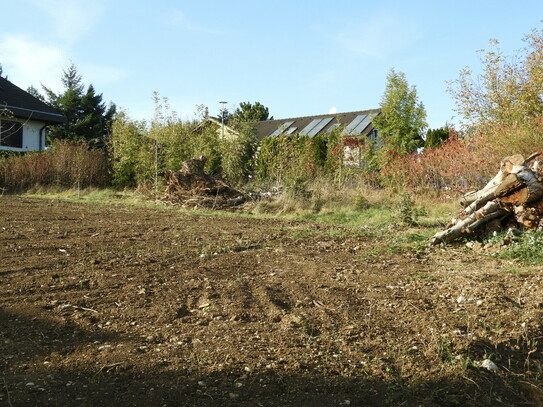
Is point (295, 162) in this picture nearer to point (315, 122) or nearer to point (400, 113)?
point (400, 113)

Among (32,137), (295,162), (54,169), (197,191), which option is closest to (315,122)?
(32,137)

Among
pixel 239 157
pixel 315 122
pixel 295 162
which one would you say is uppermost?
pixel 315 122

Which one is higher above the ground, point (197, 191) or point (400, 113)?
point (400, 113)

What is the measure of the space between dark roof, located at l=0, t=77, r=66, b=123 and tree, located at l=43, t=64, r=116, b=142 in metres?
8.69

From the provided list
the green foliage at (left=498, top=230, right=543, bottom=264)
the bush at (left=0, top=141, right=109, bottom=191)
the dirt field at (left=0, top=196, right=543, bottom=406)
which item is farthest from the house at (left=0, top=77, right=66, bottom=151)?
the green foliage at (left=498, top=230, right=543, bottom=264)

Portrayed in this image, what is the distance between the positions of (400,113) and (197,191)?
29.1 ft

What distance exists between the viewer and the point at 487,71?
12945 millimetres

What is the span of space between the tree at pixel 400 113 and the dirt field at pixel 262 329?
11904 millimetres

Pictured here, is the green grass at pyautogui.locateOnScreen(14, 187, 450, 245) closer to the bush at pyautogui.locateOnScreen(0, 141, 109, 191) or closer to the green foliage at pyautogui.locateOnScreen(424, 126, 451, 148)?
the bush at pyautogui.locateOnScreen(0, 141, 109, 191)

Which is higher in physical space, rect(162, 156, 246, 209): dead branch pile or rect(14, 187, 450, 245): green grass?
rect(162, 156, 246, 209): dead branch pile

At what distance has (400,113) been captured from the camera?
1731 centimetres

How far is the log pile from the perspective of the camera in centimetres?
576

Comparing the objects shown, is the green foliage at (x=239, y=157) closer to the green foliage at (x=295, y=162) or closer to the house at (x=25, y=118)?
the green foliage at (x=295, y=162)

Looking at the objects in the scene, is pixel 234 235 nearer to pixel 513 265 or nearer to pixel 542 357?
pixel 513 265
